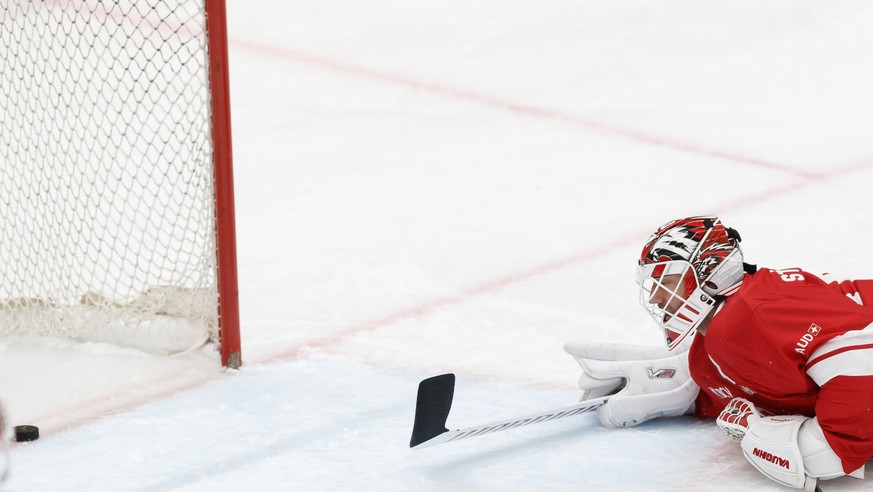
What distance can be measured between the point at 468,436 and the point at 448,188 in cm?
215

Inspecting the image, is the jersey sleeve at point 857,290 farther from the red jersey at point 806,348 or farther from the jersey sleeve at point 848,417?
the jersey sleeve at point 848,417

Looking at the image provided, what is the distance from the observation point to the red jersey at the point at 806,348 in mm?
2268

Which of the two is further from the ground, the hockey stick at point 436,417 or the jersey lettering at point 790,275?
the jersey lettering at point 790,275

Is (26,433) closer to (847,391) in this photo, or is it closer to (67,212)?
(67,212)

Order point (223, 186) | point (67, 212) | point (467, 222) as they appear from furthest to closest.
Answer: point (467, 222), point (67, 212), point (223, 186)

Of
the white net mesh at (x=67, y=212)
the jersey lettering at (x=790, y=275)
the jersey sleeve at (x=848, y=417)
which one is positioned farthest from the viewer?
the white net mesh at (x=67, y=212)

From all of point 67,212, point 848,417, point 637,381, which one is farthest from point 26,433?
point 848,417

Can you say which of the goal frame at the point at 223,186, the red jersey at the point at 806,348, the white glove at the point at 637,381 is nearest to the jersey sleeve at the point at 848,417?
the red jersey at the point at 806,348

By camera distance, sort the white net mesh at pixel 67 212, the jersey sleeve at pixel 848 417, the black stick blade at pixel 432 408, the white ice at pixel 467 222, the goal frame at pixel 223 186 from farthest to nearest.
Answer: the white net mesh at pixel 67 212, the goal frame at pixel 223 186, the white ice at pixel 467 222, the black stick blade at pixel 432 408, the jersey sleeve at pixel 848 417

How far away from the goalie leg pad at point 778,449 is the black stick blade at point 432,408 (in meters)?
0.63

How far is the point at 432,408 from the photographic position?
255 centimetres

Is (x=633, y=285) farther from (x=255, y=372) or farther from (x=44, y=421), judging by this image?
(x=44, y=421)

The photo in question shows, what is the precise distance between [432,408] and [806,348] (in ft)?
2.59

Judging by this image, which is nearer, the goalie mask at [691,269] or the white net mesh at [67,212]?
the goalie mask at [691,269]
